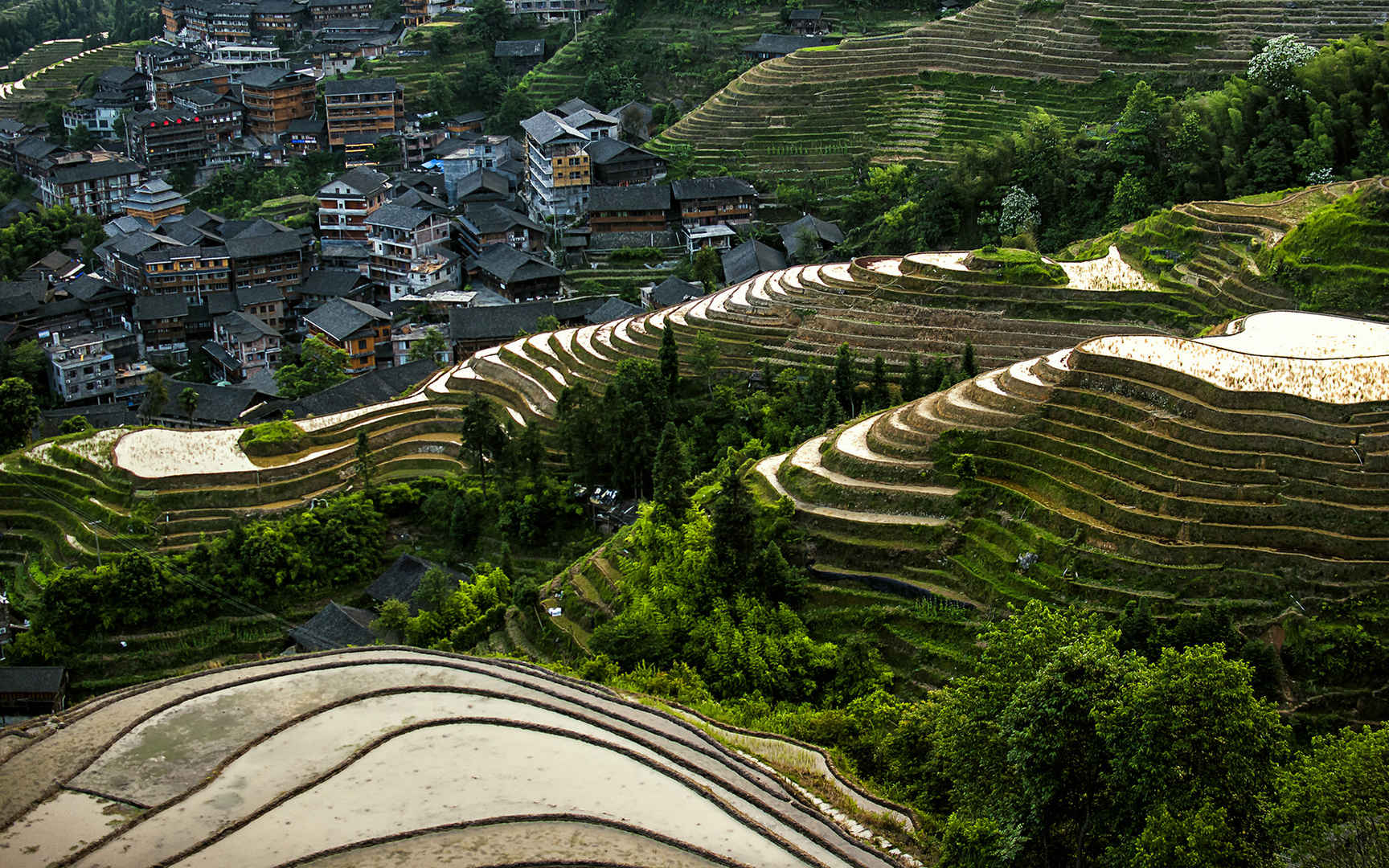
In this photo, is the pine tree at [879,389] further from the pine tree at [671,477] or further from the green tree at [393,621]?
the green tree at [393,621]

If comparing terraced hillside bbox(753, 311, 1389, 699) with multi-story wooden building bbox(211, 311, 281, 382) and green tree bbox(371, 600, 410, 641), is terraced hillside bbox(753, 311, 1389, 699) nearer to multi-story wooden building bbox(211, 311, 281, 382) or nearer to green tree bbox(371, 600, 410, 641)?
green tree bbox(371, 600, 410, 641)

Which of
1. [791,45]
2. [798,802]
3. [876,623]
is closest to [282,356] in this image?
[791,45]

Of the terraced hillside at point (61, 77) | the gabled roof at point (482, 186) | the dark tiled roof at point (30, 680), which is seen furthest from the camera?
the terraced hillside at point (61, 77)

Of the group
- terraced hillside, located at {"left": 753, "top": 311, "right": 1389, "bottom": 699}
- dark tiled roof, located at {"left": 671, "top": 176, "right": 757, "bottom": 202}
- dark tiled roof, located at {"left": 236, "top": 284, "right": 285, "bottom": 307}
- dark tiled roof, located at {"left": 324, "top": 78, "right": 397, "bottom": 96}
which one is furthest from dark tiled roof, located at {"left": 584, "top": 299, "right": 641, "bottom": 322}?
dark tiled roof, located at {"left": 324, "top": 78, "right": 397, "bottom": 96}

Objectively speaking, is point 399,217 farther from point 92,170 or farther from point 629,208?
point 92,170

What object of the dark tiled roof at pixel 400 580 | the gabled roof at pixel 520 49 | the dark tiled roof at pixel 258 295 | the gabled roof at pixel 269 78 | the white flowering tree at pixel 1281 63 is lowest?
the dark tiled roof at pixel 400 580

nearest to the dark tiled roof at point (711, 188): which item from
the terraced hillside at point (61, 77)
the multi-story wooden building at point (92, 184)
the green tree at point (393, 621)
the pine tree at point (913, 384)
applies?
the pine tree at point (913, 384)
